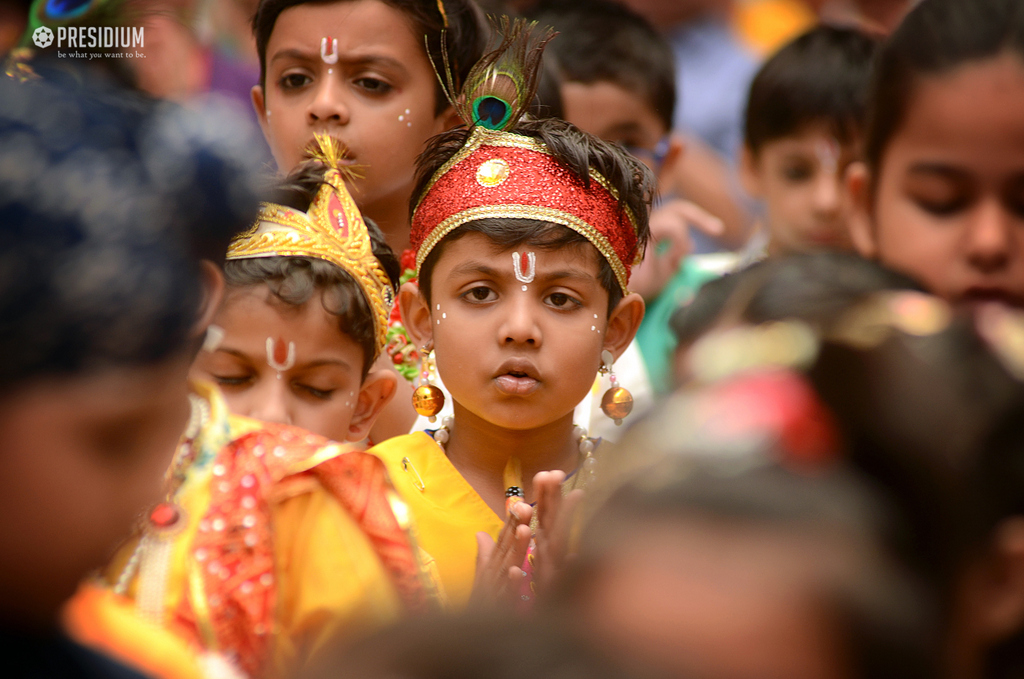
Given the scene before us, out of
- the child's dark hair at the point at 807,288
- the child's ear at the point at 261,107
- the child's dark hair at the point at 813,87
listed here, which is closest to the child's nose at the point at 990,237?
the child's dark hair at the point at 807,288

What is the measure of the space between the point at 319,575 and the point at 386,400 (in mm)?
954

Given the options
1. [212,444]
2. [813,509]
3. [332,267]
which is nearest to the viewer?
[813,509]

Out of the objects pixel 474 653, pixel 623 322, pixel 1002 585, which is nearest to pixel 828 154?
pixel 623 322

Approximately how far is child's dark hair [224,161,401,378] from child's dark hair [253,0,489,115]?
1.72ft

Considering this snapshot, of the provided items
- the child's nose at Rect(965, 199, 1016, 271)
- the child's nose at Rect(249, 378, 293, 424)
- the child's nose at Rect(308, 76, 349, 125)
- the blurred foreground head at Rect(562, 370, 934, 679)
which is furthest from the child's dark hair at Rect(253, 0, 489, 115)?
the blurred foreground head at Rect(562, 370, 934, 679)

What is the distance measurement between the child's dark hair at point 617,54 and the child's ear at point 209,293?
2876 mm

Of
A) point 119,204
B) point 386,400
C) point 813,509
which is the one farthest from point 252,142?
point 386,400

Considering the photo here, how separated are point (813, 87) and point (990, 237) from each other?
229 cm

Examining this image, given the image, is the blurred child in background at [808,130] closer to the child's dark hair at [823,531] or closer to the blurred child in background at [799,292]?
the blurred child in background at [799,292]

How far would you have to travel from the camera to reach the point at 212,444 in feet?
6.72

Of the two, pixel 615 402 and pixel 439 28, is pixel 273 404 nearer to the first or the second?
pixel 615 402

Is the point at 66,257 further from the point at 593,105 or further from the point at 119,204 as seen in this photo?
the point at 593,105

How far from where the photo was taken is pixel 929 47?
190cm

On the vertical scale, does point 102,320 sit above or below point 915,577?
above
